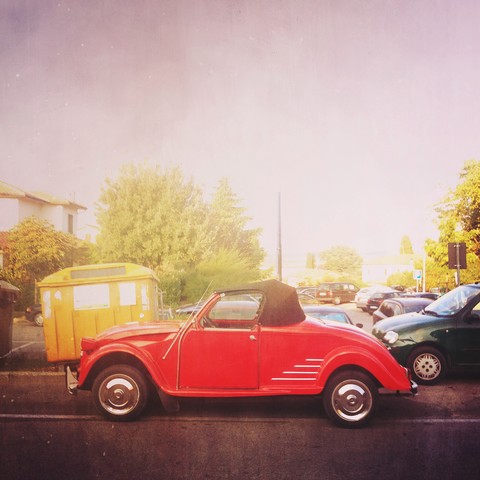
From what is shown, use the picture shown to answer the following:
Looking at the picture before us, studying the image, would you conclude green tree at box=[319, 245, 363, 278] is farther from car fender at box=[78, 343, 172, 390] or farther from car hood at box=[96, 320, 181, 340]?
car fender at box=[78, 343, 172, 390]

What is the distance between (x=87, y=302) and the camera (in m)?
7.21

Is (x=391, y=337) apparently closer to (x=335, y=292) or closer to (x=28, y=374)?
(x=28, y=374)

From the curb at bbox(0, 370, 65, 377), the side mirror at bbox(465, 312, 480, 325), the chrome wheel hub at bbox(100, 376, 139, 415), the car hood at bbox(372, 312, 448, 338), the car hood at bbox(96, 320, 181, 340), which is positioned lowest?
the curb at bbox(0, 370, 65, 377)

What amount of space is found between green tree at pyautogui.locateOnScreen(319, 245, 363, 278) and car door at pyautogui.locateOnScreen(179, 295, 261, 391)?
9004cm

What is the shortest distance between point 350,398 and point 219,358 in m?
1.48

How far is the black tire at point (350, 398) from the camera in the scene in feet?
17.6

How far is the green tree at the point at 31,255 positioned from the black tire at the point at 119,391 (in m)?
16.9

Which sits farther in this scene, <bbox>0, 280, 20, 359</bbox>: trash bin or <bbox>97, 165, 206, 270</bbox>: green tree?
<bbox>97, 165, 206, 270</bbox>: green tree

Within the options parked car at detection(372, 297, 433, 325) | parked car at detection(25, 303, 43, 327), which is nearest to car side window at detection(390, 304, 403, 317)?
parked car at detection(372, 297, 433, 325)

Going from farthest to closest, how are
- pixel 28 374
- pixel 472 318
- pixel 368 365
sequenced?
pixel 28 374
pixel 472 318
pixel 368 365

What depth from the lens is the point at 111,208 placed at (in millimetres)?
28766

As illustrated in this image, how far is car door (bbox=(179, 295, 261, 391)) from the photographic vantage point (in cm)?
539

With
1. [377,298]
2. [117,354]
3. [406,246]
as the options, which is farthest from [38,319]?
[406,246]

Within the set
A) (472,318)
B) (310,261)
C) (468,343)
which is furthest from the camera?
(310,261)
